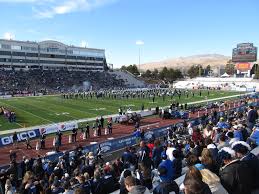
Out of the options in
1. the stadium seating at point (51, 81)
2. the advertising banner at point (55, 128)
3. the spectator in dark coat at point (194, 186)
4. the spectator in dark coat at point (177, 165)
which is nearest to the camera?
the spectator in dark coat at point (194, 186)

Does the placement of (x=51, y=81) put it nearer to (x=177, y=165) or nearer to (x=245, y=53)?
(x=245, y=53)

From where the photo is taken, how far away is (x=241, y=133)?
921 centimetres

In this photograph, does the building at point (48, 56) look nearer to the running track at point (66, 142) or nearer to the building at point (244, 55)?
the building at point (244, 55)

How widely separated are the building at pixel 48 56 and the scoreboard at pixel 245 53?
47.0m

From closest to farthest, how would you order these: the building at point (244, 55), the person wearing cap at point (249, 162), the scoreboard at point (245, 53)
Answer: the person wearing cap at point (249, 162)
the scoreboard at point (245, 53)
the building at point (244, 55)

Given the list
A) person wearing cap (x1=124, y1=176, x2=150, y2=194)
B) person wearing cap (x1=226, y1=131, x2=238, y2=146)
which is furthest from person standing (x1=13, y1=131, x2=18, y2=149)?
person wearing cap (x1=124, y1=176, x2=150, y2=194)

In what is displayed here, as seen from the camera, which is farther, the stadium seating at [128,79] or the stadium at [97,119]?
the stadium seating at [128,79]

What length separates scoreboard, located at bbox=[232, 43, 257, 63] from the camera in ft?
329

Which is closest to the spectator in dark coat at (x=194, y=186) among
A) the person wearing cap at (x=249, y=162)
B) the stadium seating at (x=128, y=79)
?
the person wearing cap at (x=249, y=162)

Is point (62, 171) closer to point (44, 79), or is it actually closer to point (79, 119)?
point (79, 119)

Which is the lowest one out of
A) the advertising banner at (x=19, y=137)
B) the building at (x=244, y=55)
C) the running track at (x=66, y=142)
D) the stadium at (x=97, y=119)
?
the running track at (x=66, y=142)

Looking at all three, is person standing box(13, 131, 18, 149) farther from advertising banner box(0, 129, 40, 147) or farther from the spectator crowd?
the spectator crowd

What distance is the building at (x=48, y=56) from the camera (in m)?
94.6

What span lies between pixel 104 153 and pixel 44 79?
72861 mm
